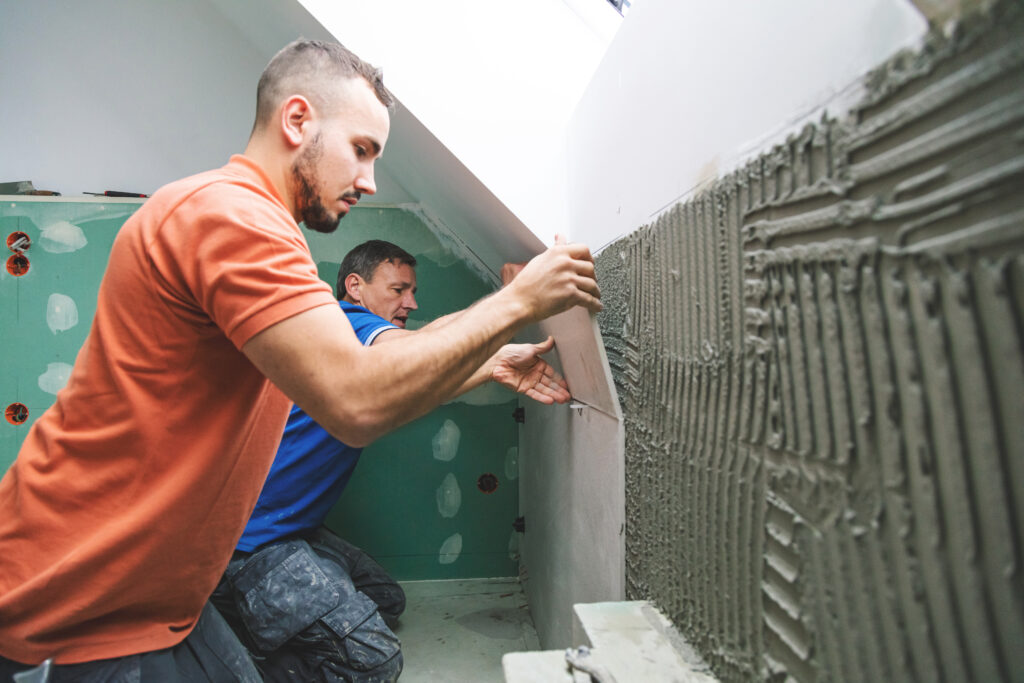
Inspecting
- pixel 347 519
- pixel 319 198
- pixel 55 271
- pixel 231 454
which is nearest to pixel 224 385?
pixel 231 454

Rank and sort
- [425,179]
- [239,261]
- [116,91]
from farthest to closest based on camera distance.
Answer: [116,91] < [425,179] < [239,261]

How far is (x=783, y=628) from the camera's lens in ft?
1.69

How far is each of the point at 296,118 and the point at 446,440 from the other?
1976mm

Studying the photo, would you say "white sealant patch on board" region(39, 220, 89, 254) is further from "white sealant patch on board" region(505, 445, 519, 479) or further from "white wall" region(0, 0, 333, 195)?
"white sealant patch on board" region(505, 445, 519, 479)

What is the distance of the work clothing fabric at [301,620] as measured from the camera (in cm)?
165

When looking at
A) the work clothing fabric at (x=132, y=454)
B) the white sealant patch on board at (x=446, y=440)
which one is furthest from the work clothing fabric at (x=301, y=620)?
the white sealant patch on board at (x=446, y=440)

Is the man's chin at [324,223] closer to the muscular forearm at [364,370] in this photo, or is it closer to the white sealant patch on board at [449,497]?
the muscular forearm at [364,370]

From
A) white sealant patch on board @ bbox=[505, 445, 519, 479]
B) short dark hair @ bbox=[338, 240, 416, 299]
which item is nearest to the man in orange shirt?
short dark hair @ bbox=[338, 240, 416, 299]

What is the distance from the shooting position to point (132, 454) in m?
0.80

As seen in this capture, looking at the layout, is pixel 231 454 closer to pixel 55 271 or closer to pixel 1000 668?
pixel 1000 668

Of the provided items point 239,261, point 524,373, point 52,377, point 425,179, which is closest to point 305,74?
point 239,261

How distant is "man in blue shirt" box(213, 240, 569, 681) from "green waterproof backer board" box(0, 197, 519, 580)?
2.30 feet

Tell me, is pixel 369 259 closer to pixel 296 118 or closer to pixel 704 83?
pixel 296 118

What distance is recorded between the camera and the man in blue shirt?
1521mm
